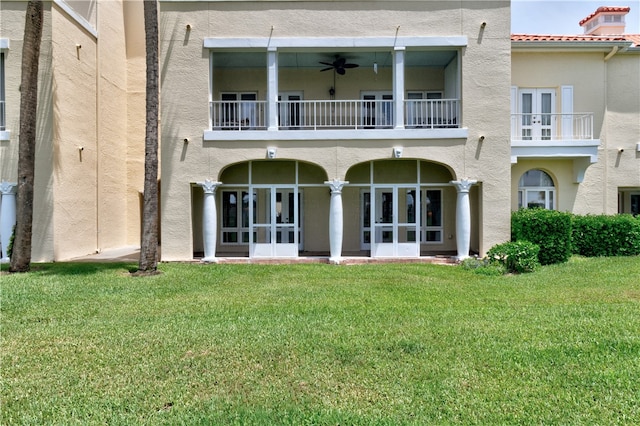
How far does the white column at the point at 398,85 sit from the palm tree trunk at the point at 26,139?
34.3 ft

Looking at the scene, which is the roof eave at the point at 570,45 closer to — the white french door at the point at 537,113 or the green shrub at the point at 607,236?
the white french door at the point at 537,113

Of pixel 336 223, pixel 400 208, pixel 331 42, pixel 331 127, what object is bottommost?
pixel 336 223

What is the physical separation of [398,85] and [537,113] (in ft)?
19.4

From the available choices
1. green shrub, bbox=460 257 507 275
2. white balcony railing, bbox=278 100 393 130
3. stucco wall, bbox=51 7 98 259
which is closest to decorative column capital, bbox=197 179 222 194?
white balcony railing, bbox=278 100 393 130

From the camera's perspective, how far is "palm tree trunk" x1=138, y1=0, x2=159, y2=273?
12.3 metres

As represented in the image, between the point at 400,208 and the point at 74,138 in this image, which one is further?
the point at 400,208

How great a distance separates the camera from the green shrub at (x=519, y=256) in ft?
42.8

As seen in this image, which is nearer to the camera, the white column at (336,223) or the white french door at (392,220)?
the white column at (336,223)

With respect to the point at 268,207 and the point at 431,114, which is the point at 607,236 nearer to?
the point at 431,114

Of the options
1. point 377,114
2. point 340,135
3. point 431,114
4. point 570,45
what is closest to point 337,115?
point 377,114

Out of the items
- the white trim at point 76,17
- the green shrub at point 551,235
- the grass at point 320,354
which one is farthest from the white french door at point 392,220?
the white trim at point 76,17

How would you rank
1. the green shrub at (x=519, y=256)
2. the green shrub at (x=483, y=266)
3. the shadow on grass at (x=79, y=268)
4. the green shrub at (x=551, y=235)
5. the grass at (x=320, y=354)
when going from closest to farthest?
1. the grass at (x=320, y=354)
2. the shadow on grass at (x=79, y=268)
3. the green shrub at (x=483, y=266)
4. the green shrub at (x=519, y=256)
5. the green shrub at (x=551, y=235)

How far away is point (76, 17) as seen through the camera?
15992 mm

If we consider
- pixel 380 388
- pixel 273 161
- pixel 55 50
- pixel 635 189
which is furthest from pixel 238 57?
pixel 635 189
